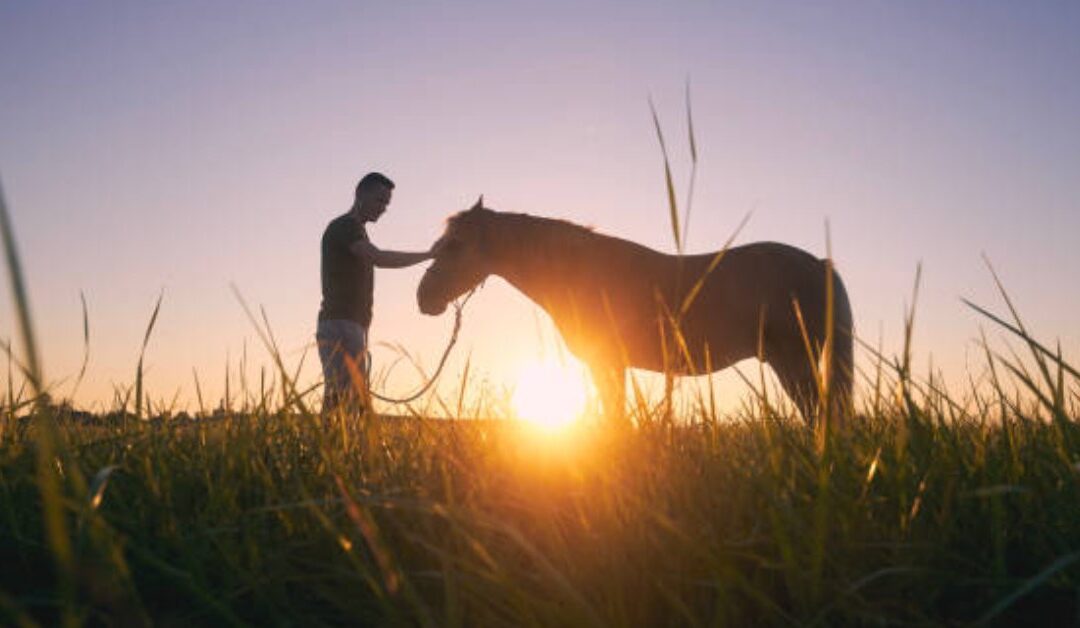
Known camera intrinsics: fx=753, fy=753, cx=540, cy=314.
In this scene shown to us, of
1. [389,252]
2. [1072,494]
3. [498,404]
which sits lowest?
[1072,494]

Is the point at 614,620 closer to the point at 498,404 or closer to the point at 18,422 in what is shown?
the point at 498,404

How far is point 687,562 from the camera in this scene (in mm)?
1260

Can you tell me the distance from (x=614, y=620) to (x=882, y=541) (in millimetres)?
507

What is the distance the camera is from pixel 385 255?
7.23 meters

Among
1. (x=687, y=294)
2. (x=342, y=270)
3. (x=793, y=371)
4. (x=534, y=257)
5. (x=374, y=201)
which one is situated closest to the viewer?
(x=793, y=371)

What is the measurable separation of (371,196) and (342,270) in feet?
2.67

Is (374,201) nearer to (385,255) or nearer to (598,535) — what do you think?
(385,255)

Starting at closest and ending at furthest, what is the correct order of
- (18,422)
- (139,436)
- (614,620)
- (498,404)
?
(614,620)
(139,436)
(498,404)
(18,422)

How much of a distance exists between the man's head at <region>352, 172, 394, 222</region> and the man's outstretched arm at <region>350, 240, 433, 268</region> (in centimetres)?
48

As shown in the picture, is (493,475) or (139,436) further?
(139,436)

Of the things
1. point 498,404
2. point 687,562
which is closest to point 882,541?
point 687,562

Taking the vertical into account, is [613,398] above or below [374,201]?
below

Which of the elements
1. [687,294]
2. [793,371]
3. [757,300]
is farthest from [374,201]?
[793,371]

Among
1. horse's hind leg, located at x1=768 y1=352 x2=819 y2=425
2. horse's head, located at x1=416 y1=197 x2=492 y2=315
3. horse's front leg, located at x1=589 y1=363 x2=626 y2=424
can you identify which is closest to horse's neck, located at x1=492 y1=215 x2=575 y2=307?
horse's head, located at x1=416 y1=197 x2=492 y2=315
